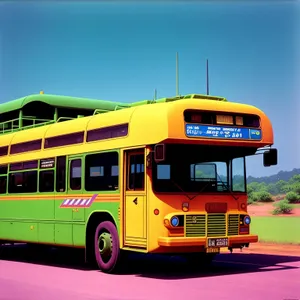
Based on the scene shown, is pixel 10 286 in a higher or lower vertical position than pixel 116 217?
lower

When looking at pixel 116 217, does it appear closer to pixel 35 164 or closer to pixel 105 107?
pixel 35 164

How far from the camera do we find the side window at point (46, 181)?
16000mm

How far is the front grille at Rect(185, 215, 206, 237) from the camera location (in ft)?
41.7

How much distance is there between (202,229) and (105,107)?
894cm

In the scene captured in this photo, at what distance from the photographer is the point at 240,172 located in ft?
46.0


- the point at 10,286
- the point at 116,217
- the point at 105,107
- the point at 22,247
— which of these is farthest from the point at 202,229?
the point at 22,247

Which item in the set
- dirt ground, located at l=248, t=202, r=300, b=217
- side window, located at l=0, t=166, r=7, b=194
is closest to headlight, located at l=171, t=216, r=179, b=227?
side window, located at l=0, t=166, r=7, b=194

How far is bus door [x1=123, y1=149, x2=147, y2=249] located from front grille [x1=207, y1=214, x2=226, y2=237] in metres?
1.30

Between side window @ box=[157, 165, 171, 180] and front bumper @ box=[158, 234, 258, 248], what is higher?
side window @ box=[157, 165, 171, 180]

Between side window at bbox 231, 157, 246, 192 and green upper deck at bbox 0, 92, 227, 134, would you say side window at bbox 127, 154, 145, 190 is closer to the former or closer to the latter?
side window at bbox 231, 157, 246, 192

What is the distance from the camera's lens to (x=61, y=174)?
15617mm

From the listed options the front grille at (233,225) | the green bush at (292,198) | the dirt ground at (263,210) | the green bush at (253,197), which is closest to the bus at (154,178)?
the front grille at (233,225)

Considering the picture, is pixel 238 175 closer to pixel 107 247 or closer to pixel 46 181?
pixel 107 247

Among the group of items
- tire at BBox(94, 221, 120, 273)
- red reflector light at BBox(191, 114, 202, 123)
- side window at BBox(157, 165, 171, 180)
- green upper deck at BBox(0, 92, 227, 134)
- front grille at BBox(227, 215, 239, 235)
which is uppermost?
green upper deck at BBox(0, 92, 227, 134)
